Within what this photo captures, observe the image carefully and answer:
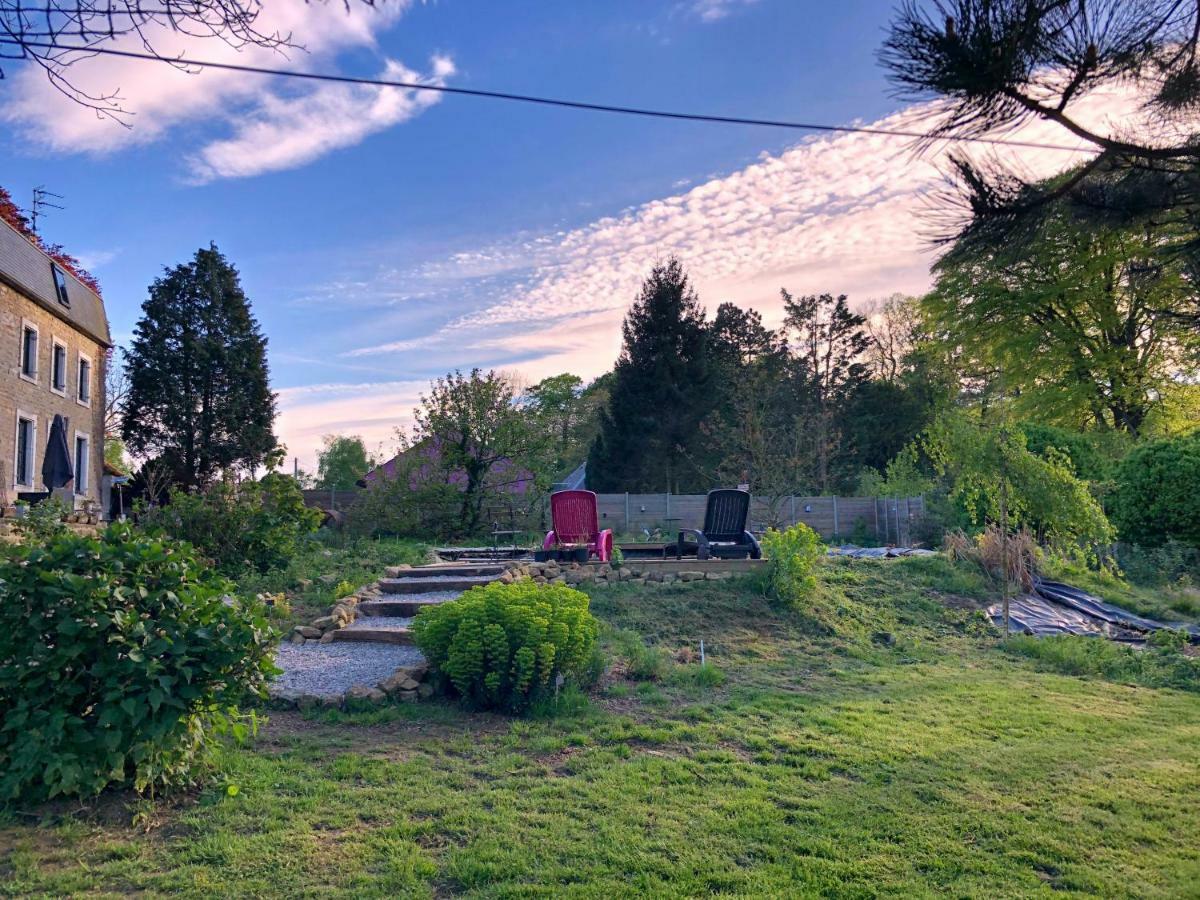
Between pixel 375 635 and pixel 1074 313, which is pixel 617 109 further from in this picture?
pixel 1074 313

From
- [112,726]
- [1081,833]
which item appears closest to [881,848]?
[1081,833]

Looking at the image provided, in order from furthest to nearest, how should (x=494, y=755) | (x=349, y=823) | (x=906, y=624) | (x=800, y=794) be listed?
(x=906, y=624)
(x=494, y=755)
(x=800, y=794)
(x=349, y=823)

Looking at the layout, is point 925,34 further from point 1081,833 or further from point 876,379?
point 876,379

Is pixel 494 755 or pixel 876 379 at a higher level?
pixel 876 379

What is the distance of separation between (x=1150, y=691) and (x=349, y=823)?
720 cm

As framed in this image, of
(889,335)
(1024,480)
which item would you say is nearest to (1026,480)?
(1024,480)

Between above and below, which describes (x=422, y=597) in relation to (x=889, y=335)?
below

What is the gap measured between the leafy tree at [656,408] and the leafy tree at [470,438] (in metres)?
13.8

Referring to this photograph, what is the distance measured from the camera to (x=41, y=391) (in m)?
20.9

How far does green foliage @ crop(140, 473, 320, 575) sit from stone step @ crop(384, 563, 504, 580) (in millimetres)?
1392

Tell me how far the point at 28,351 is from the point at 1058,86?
2393cm

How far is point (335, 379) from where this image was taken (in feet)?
66.3

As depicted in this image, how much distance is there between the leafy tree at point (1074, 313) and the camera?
386 cm

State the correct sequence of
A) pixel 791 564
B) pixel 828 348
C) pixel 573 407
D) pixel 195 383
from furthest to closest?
pixel 573 407, pixel 828 348, pixel 195 383, pixel 791 564
